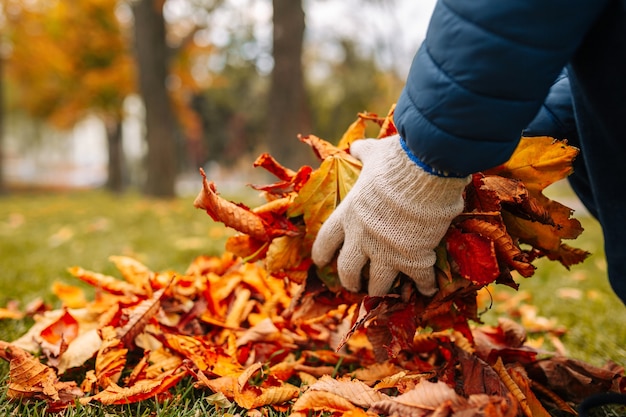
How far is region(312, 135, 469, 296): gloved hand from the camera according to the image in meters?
1.14

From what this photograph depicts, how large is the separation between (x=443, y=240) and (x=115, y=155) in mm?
19257

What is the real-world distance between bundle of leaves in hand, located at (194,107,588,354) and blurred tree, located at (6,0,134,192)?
54.1 ft

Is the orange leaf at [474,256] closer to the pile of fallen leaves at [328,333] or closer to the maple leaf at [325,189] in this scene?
the pile of fallen leaves at [328,333]

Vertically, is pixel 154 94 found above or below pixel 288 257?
below

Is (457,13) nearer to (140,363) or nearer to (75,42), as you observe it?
(140,363)

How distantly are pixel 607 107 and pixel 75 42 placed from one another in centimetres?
1779

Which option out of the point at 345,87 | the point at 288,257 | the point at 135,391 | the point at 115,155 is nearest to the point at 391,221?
the point at 288,257

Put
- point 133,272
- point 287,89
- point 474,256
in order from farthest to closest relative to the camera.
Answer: point 287,89 → point 133,272 → point 474,256

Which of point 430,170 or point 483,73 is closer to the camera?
point 483,73

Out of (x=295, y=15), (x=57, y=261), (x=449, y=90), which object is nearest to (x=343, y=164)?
(x=449, y=90)

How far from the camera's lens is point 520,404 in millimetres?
1284

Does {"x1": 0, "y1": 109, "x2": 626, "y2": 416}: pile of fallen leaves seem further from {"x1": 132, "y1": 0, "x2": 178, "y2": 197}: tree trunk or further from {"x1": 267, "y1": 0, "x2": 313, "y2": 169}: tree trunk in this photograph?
{"x1": 132, "y1": 0, "x2": 178, "y2": 197}: tree trunk

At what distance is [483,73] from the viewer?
895mm

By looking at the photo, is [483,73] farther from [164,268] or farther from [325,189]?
[164,268]
